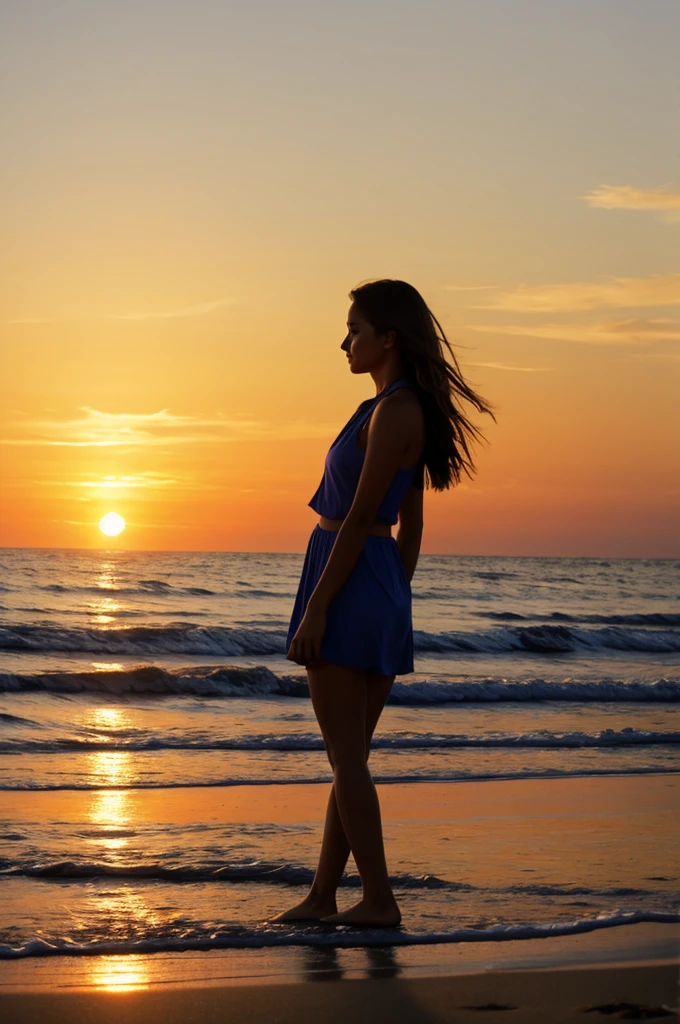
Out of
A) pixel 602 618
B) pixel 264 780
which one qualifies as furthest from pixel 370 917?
pixel 602 618

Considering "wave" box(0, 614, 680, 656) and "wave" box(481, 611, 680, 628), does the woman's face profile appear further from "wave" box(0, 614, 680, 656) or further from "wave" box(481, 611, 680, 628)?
"wave" box(481, 611, 680, 628)

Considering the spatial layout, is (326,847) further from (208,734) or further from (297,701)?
(297,701)

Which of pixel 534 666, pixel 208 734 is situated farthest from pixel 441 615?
pixel 208 734

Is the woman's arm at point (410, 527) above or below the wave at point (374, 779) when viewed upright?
above

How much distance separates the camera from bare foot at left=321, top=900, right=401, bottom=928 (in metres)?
3.29

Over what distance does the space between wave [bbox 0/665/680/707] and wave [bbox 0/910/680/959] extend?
7.82 meters

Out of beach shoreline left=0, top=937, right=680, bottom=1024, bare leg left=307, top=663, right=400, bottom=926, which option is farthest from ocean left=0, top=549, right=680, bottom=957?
beach shoreline left=0, top=937, right=680, bottom=1024

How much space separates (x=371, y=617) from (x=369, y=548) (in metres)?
0.20

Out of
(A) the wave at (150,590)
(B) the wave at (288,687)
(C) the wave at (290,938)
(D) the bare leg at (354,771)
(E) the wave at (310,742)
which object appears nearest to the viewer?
(C) the wave at (290,938)

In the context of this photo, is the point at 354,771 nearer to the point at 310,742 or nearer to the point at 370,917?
the point at 370,917

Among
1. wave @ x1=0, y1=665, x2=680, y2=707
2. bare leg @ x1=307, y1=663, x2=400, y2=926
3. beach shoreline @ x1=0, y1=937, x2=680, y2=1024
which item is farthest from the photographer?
wave @ x1=0, y1=665, x2=680, y2=707

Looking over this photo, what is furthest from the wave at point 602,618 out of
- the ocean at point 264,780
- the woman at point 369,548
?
the woman at point 369,548

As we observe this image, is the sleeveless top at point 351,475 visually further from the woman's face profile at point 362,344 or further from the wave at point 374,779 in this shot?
the wave at point 374,779

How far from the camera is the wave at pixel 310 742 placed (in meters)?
7.81
